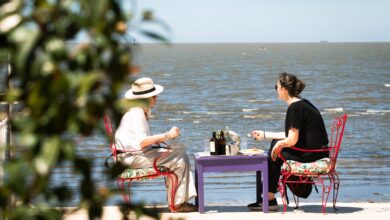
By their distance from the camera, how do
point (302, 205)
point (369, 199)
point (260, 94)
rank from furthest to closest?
point (260, 94), point (369, 199), point (302, 205)

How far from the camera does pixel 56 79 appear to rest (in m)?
1.08

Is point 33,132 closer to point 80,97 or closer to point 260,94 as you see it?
point 80,97

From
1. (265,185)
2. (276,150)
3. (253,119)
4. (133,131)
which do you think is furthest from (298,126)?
(253,119)

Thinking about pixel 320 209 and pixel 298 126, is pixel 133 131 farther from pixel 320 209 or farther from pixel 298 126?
pixel 320 209

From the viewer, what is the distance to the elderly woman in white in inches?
254

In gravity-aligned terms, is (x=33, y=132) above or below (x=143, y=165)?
above

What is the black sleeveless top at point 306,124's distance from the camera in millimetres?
6504

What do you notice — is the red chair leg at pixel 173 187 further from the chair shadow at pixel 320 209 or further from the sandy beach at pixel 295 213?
the chair shadow at pixel 320 209

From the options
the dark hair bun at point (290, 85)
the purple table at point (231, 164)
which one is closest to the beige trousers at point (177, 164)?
the purple table at point (231, 164)

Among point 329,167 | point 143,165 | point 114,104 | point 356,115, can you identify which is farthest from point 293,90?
point 356,115

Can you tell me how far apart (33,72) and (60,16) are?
0.08 m

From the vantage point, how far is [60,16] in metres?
1.12

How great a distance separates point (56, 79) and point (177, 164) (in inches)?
221

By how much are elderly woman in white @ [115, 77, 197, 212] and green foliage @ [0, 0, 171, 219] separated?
16.9 ft
